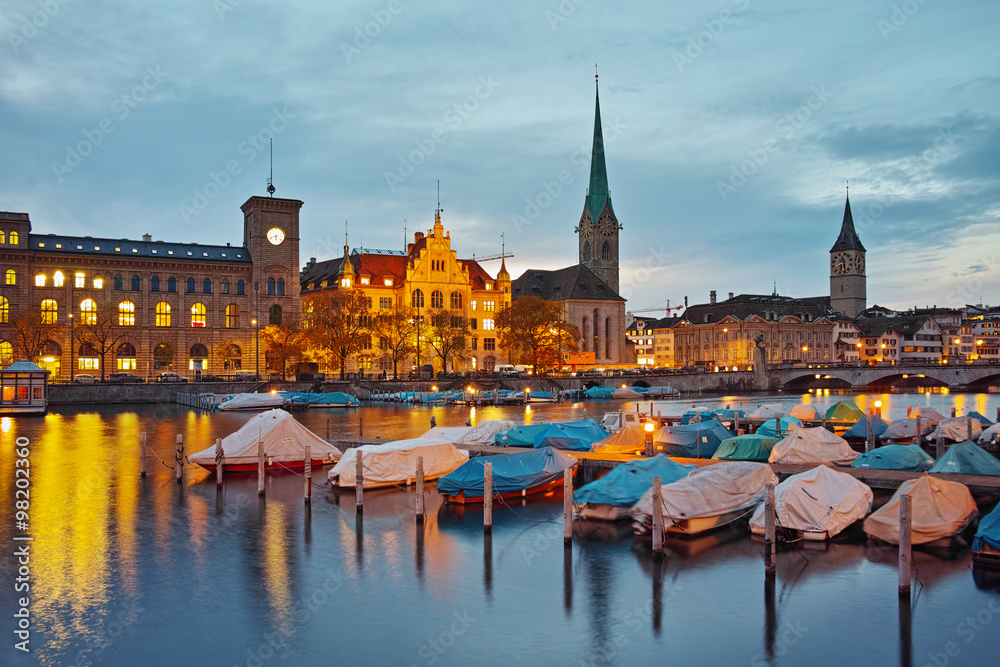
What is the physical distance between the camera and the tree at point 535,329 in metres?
115

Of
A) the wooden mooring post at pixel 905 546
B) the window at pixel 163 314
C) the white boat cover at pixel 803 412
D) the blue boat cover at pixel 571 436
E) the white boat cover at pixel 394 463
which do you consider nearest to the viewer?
the wooden mooring post at pixel 905 546

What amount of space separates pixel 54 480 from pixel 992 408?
273ft

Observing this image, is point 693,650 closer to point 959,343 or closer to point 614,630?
point 614,630

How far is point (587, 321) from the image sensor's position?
501ft

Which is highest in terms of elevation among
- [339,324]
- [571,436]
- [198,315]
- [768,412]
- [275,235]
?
[275,235]

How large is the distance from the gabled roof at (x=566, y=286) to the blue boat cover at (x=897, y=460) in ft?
381

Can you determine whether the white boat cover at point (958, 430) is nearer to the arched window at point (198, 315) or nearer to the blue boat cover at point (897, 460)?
the blue boat cover at point (897, 460)

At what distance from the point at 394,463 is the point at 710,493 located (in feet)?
43.7

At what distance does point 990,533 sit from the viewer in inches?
914

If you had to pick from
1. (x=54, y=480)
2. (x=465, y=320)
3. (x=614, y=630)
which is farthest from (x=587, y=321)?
(x=614, y=630)

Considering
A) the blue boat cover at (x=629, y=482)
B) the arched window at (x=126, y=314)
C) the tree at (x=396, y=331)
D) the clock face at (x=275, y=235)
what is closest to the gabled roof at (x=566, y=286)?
the tree at (x=396, y=331)

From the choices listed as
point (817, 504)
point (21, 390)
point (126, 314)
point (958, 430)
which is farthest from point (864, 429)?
point (126, 314)

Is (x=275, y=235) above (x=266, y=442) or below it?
above

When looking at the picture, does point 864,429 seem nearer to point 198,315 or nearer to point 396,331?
point 396,331
